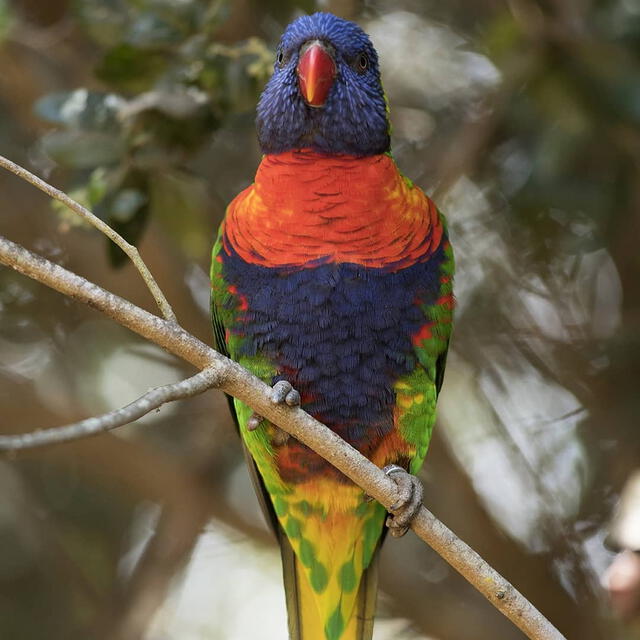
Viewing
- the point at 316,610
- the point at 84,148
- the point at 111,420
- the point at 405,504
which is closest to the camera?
the point at 111,420

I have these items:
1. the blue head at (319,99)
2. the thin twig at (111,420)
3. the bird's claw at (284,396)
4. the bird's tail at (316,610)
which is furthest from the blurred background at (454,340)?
the thin twig at (111,420)

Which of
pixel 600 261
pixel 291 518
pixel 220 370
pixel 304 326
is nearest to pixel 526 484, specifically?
pixel 600 261

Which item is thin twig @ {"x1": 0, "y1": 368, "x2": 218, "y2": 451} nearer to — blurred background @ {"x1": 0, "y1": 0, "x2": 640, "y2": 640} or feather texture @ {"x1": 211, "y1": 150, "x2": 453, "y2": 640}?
feather texture @ {"x1": 211, "y1": 150, "x2": 453, "y2": 640}

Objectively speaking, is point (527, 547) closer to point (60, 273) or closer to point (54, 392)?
point (54, 392)

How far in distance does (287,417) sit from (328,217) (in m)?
0.66

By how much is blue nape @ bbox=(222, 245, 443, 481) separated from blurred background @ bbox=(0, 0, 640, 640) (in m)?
0.51

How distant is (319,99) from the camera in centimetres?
246

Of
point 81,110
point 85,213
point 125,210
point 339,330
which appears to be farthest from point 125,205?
point 85,213

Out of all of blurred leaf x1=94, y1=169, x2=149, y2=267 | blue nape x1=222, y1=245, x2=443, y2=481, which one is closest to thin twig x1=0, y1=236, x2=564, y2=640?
blue nape x1=222, y1=245, x2=443, y2=481

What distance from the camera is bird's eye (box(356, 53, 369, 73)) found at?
2613mm

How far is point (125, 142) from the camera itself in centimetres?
261

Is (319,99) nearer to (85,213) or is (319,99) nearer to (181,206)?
(181,206)

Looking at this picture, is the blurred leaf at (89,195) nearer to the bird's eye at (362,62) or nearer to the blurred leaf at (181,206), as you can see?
the blurred leaf at (181,206)

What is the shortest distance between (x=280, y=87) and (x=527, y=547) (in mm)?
1857
